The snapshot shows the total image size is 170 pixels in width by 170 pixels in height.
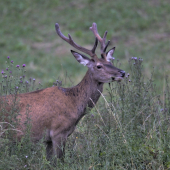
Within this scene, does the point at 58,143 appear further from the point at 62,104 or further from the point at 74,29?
the point at 74,29

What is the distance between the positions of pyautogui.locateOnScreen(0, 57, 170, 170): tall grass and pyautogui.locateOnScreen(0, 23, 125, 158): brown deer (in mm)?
235

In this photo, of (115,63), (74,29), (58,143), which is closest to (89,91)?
(58,143)

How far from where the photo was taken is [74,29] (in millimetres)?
16594

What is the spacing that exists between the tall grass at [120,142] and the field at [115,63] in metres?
0.01

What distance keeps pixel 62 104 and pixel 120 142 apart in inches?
45.3

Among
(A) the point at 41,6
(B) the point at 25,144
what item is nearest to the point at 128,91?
(B) the point at 25,144

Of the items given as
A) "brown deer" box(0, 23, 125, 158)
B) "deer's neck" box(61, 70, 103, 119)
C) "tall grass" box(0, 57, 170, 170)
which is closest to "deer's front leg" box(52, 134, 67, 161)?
"brown deer" box(0, 23, 125, 158)

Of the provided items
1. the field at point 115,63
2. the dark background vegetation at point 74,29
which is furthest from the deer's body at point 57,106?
the dark background vegetation at point 74,29

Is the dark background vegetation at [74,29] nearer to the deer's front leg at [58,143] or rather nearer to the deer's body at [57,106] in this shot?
the deer's body at [57,106]

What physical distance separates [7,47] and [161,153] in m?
11.9

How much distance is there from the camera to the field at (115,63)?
5035 millimetres

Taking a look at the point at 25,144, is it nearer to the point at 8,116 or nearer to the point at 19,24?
the point at 8,116

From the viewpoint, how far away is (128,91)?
6.12 metres

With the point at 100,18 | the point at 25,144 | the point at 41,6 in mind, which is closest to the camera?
the point at 25,144
